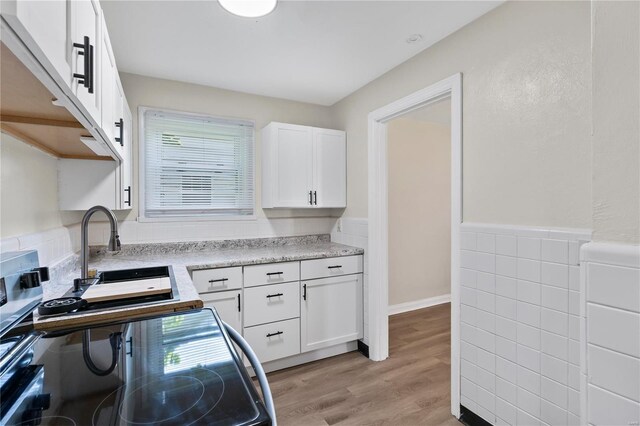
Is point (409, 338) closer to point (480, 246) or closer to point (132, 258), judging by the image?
point (480, 246)

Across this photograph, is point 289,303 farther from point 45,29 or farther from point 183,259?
point 45,29

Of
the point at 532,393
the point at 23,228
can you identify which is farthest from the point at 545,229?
the point at 23,228

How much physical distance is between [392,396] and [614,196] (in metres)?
2.05

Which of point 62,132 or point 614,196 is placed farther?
point 62,132

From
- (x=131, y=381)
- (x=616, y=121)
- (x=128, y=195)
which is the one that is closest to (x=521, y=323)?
(x=616, y=121)

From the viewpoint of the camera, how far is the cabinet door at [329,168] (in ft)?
10.1

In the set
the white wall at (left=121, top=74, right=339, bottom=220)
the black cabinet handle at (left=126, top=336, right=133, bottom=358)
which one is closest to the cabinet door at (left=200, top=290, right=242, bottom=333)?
the white wall at (left=121, top=74, right=339, bottom=220)

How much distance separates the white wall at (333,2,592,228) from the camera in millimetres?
1419

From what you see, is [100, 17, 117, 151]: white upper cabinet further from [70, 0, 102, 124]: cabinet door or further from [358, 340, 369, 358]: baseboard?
[358, 340, 369, 358]: baseboard

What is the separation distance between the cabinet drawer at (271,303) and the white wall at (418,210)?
5.58 ft

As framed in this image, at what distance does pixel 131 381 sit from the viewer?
710 mm

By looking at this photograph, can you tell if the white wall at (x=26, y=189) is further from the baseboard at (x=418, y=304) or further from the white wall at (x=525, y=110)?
the baseboard at (x=418, y=304)

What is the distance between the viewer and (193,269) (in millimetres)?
2207

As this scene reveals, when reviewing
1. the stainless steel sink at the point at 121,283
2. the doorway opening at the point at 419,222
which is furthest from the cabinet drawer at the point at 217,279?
the doorway opening at the point at 419,222
